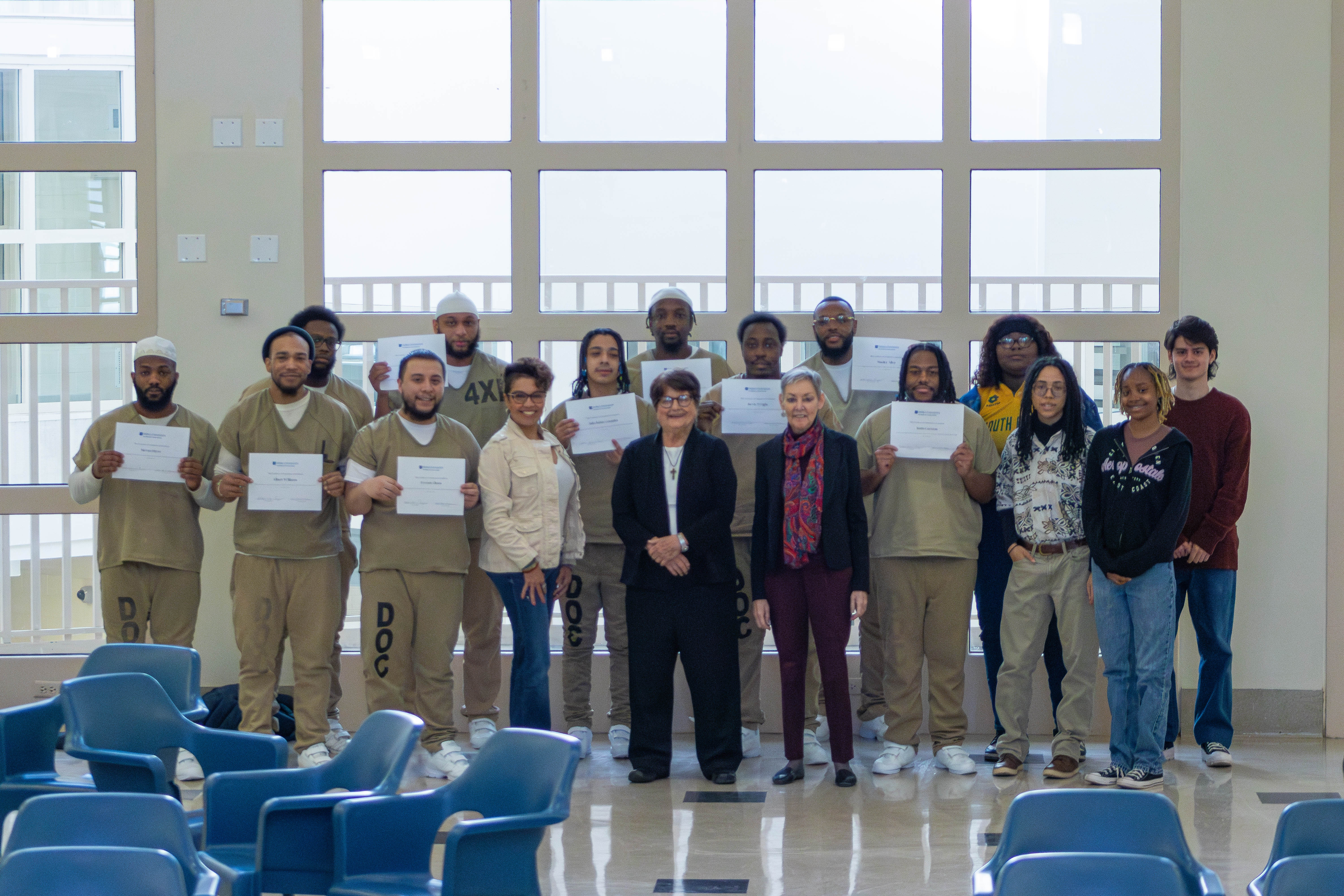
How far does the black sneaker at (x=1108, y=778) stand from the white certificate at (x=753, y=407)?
6.52 feet

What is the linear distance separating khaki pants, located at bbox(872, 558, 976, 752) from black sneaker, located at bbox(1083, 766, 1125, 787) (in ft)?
1.92

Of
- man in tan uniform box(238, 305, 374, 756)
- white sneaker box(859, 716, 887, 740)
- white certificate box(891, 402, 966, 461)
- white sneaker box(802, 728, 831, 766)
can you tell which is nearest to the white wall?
white sneaker box(859, 716, 887, 740)

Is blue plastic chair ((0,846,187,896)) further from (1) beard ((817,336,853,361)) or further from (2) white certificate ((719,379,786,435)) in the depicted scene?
(1) beard ((817,336,853,361))

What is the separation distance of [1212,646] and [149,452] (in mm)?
4866

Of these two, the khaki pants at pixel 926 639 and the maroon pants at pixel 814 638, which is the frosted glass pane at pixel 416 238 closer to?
the maroon pants at pixel 814 638

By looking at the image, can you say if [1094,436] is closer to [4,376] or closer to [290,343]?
[290,343]

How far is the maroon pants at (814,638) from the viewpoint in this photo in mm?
5055

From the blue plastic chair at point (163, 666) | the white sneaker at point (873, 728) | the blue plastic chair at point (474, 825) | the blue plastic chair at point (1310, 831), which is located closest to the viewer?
Answer: the blue plastic chair at point (1310, 831)

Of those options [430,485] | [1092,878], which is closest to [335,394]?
[430,485]

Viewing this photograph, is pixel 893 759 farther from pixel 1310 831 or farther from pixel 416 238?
pixel 416 238

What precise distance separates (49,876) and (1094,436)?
162 inches

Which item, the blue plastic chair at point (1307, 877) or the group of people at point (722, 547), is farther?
the group of people at point (722, 547)

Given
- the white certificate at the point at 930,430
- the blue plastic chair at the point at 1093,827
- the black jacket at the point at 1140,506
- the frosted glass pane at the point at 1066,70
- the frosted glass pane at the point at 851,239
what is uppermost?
the frosted glass pane at the point at 1066,70

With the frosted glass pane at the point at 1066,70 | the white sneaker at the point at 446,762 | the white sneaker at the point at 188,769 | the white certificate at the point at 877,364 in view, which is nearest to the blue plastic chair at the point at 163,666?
the white sneaker at the point at 188,769
